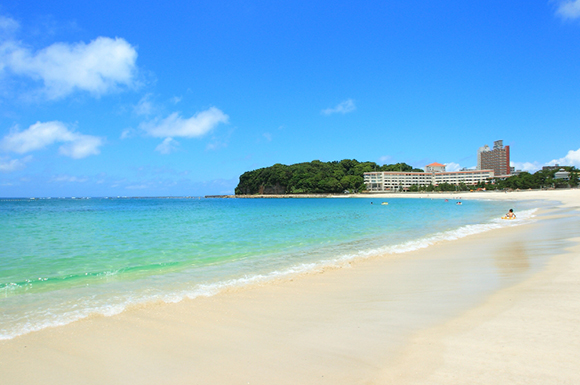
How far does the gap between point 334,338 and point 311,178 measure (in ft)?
519

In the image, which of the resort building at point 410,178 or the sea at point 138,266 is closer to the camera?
the sea at point 138,266

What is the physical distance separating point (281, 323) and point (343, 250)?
7506 millimetres

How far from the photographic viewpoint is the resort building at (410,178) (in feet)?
575

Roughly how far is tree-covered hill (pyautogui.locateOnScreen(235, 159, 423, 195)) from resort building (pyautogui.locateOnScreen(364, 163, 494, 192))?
29.6ft

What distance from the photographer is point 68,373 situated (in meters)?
3.49

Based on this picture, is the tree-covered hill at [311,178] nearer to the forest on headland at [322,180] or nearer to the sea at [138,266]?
the forest on headland at [322,180]

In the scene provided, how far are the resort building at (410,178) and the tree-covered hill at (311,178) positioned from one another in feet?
29.6

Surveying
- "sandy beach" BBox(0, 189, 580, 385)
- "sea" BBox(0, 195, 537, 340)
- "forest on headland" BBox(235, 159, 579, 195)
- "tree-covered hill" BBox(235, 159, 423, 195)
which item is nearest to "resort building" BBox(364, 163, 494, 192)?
"forest on headland" BBox(235, 159, 579, 195)

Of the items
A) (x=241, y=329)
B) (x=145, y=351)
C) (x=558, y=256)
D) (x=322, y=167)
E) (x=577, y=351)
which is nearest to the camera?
(x=577, y=351)

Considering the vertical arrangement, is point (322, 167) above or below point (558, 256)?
above

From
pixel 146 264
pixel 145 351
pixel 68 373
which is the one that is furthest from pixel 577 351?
pixel 146 264

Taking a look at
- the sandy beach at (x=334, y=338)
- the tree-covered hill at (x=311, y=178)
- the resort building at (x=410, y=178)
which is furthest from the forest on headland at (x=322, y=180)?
the sandy beach at (x=334, y=338)

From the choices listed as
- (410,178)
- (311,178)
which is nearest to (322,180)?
(311,178)

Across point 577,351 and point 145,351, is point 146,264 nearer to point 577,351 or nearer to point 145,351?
point 145,351
